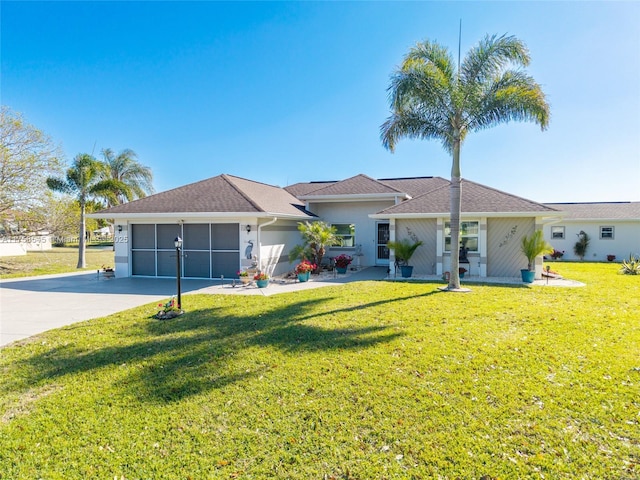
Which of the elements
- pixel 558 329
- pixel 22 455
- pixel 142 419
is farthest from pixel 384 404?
pixel 558 329

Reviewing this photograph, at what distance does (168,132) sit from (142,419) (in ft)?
78.9

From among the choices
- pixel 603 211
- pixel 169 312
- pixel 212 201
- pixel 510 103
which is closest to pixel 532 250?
pixel 510 103

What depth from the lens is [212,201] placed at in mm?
14125

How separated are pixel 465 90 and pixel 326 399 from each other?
1031cm

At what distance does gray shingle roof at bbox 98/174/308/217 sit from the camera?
13.4 m

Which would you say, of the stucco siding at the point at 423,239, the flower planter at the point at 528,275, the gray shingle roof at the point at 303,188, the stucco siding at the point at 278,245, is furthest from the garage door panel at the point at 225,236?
the flower planter at the point at 528,275

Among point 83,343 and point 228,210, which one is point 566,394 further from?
point 228,210

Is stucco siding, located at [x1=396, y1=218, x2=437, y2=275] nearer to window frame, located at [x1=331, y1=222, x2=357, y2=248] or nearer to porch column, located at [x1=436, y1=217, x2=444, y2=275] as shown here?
porch column, located at [x1=436, y1=217, x2=444, y2=275]

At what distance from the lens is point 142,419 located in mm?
3770

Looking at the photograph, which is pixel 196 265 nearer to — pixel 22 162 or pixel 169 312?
pixel 169 312

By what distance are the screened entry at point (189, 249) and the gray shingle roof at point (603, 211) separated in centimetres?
2025

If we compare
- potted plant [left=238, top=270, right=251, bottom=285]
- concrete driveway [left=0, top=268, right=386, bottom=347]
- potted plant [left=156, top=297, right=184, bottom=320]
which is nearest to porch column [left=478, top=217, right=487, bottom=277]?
concrete driveway [left=0, top=268, right=386, bottom=347]

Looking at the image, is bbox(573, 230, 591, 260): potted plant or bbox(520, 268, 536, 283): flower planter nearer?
bbox(520, 268, 536, 283): flower planter

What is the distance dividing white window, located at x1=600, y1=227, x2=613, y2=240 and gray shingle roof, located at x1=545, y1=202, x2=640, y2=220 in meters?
0.84
